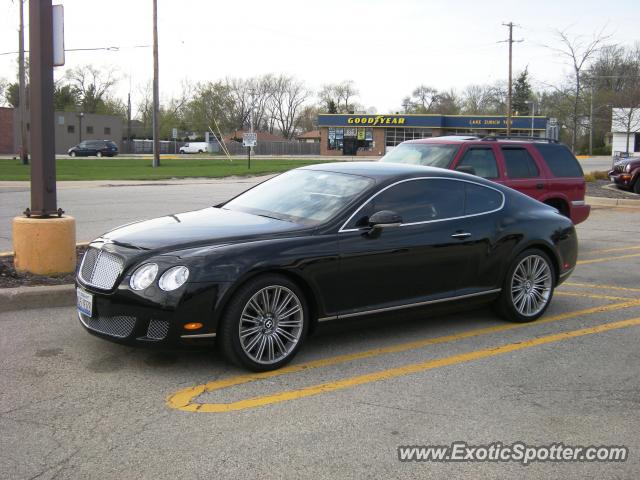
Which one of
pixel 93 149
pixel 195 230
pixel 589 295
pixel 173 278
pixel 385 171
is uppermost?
pixel 93 149

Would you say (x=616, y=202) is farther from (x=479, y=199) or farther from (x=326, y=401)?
(x=326, y=401)

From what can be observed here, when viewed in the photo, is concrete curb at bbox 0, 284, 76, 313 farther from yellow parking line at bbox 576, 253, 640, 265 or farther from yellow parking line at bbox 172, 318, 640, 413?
yellow parking line at bbox 576, 253, 640, 265

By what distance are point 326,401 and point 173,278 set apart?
133 cm

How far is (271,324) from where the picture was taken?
4.88 m

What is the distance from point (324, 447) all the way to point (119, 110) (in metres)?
109

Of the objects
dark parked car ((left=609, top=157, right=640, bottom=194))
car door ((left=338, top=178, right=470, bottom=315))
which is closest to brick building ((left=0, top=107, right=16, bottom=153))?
dark parked car ((left=609, top=157, right=640, bottom=194))

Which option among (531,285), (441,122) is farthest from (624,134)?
(531,285)

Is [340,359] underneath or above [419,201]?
underneath

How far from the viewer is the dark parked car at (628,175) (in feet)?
67.4

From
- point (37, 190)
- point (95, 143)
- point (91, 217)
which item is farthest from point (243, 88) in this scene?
point (37, 190)

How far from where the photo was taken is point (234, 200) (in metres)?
6.34

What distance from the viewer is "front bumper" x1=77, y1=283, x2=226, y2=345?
14.9 feet

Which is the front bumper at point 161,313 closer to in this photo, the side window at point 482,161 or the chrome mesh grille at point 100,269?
the chrome mesh grille at point 100,269

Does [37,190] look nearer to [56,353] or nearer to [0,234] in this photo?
[56,353]
